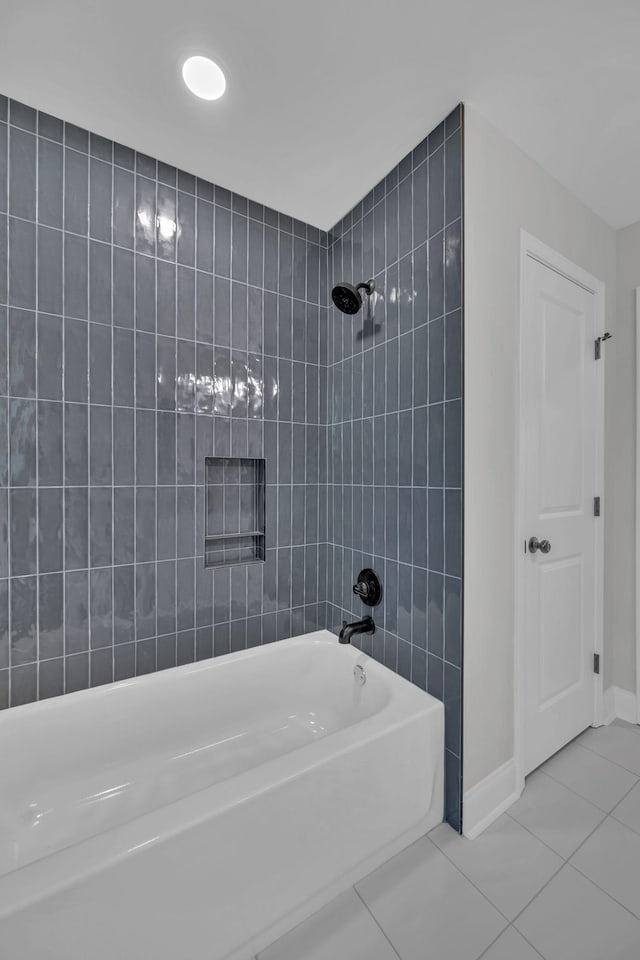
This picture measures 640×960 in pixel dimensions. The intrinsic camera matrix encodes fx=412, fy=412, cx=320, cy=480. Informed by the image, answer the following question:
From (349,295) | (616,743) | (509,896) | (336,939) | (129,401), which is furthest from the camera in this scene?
(616,743)

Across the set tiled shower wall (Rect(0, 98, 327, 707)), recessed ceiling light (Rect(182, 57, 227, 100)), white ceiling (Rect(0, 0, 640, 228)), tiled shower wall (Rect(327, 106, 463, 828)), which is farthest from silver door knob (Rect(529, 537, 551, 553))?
recessed ceiling light (Rect(182, 57, 227, 100))

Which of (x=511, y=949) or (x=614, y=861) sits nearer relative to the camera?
(x=511, y=949)

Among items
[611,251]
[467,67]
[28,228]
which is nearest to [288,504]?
[28,228]

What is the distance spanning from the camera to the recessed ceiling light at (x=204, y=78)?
1306mm

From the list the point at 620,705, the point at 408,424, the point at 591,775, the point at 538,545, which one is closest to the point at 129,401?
the point at 408,424

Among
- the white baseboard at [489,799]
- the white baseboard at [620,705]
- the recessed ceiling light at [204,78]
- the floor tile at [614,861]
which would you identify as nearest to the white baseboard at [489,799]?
the white baseboard at [489,799]

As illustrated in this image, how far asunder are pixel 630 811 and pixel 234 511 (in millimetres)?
1968

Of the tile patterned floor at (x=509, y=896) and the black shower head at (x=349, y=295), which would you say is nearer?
the tile patterned floor at (x=509, y=896)

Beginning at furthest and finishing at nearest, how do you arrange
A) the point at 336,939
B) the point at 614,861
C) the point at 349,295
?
1. the point at 349,295
2. the point at 614,861
3. the point at 336,939

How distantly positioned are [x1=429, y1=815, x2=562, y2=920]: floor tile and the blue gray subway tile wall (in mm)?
91

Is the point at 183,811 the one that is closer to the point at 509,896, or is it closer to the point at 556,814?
the point at 509,896

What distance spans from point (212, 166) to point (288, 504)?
153 centimetres

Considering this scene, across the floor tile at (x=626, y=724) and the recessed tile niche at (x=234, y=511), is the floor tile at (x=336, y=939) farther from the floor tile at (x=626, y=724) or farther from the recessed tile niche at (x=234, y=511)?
Answer: the floor tile at (x=626, y=724)

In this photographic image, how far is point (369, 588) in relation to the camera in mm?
Result: 1865
